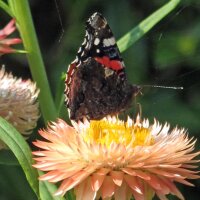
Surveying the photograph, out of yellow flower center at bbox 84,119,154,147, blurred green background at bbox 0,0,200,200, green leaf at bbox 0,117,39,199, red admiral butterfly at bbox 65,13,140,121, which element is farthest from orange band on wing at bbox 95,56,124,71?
blurred green background at bbox 0,0,200,200

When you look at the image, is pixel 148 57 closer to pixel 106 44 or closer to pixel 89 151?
pixel 106 44

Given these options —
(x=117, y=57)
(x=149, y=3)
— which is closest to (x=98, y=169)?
(x=117, y=57)

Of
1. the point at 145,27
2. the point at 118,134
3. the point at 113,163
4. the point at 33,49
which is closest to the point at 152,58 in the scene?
the point at 145,27

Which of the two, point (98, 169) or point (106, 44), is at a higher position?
point (106, 44)

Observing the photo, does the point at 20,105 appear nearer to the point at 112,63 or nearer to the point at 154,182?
the point at 112,63

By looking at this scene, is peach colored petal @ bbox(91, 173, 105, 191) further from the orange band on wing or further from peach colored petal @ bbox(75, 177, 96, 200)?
the orange band on wing

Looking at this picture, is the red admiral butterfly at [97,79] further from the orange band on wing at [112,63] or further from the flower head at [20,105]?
the flower head at [20,105]
